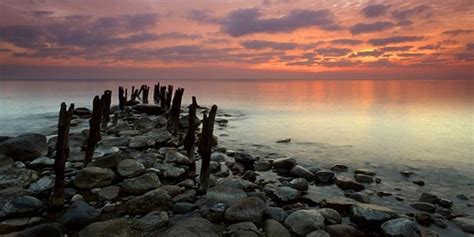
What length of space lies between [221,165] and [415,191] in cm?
757

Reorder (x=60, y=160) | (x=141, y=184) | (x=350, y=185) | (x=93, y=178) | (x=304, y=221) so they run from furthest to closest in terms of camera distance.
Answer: (x=350, y=185)
(x=93, y=178)
(x=141, y=184)
(x=60, y=160)
(x=304, y=221)

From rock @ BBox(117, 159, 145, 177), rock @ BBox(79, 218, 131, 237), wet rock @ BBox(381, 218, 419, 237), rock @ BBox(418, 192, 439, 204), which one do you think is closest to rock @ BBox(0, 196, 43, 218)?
rock @ BBox(79, 218, 131, 237)

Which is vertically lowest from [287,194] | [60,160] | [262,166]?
[262,166]

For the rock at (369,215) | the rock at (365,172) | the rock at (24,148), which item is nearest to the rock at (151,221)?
the rock at (369,215)

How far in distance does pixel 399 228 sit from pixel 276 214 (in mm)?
2920

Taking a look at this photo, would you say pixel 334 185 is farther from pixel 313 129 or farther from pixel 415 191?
pixel 313 129

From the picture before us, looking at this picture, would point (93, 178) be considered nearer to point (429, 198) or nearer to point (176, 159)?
point (176, 159)

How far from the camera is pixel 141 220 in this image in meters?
7.81

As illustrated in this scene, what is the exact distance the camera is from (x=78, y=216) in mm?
7793

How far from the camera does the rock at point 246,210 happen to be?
26.5 ft

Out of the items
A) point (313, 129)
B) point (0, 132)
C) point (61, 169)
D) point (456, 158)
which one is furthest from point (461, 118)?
point (0, 132)

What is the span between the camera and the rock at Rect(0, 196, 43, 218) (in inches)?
309

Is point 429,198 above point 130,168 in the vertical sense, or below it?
below

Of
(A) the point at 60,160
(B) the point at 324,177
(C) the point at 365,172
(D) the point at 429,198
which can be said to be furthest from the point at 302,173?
(A) the point at 60,160
